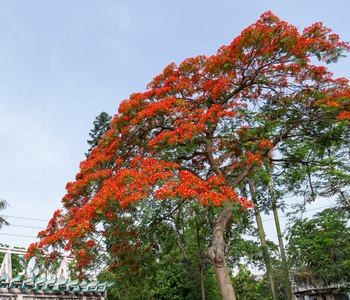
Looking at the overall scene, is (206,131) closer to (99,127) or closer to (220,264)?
(220,264)

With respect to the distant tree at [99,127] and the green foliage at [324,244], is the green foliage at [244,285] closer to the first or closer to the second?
the green foliage at [324,244]

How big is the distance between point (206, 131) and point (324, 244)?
8.41m

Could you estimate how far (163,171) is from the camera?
727 cm

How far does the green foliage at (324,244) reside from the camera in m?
12.4

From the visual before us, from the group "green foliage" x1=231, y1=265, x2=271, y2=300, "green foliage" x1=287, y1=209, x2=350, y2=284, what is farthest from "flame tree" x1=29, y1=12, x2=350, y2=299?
"green foliage" x1=231, y1=265, x2=271, y2=300

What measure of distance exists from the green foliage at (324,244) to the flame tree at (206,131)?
19.0 feet

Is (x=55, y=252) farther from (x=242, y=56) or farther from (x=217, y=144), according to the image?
(x=242, y=56)

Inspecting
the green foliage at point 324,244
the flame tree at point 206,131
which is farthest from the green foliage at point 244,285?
the flame tree at point 206,131

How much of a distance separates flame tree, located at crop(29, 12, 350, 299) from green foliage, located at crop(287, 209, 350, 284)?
580cm

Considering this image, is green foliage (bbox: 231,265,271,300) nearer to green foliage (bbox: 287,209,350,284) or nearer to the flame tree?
green foliage (bbox: 287,209,350,284)

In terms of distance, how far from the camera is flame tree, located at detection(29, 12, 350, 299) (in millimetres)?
6852

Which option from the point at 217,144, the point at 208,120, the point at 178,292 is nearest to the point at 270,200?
the point at 217,144

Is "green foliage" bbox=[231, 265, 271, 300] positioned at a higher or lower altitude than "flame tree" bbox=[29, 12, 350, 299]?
lower

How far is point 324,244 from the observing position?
41.3ft
